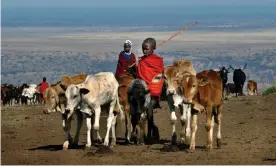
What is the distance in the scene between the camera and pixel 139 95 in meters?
20.5

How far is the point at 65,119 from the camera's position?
20.1 metres

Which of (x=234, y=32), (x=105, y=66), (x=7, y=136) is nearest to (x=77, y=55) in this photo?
(x=105, y=66)

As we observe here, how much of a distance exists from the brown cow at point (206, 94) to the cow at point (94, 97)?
5.32 ft

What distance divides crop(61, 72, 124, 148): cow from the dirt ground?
51 cm

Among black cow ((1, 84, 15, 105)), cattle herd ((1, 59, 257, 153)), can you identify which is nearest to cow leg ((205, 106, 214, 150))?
cattle herd ((1, 59, 257, 153))

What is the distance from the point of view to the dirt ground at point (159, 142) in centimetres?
1805

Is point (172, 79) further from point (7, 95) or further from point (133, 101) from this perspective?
point (7, 95)

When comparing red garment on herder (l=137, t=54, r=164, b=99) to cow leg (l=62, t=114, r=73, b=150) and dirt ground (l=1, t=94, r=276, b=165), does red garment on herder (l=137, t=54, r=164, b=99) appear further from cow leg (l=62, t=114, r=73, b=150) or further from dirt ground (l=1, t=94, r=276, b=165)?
cow leg (l=62, t=114, r=73, b=150)

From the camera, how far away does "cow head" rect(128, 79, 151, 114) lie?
67.6ft

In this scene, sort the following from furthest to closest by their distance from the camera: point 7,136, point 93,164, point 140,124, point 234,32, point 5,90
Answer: point 234,32
point 5,90
point 7,136
point 140,124
point 93,164

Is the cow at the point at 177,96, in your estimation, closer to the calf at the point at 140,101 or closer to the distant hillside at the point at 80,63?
the calf at the point at 140,101

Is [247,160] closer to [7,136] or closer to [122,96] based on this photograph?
[122,96]

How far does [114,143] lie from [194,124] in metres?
1.76

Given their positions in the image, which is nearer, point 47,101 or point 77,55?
point 47,101
